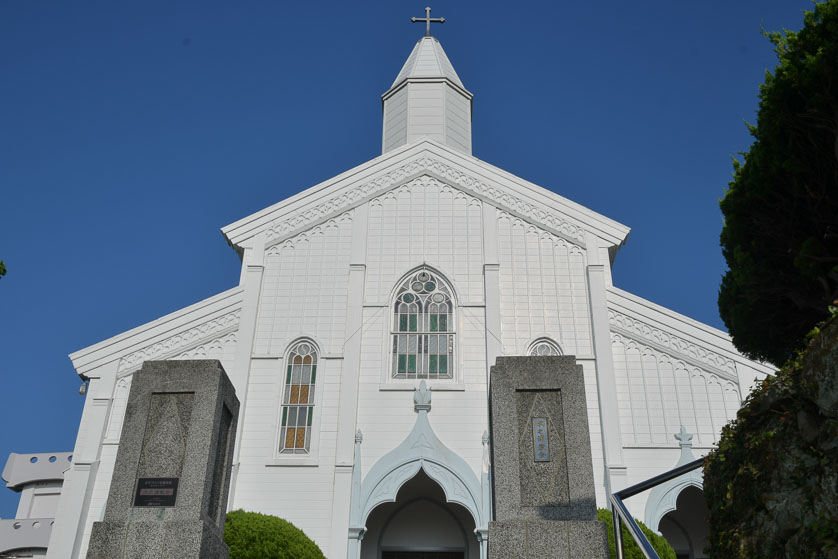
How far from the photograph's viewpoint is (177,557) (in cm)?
892

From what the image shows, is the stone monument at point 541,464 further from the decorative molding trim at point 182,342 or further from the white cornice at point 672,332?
the decorative molding trim at point 182,342

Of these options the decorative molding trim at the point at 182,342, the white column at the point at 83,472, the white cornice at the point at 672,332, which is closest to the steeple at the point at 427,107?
the white cornice at the point at 672,332

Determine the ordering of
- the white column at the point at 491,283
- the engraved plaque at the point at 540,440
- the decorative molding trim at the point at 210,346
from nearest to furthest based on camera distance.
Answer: the engraved plaque at the point at 540,440 → the white column at the point at 491,283 → the decorative molding trim at the point at 210,346

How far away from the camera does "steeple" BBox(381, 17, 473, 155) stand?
2517 cm

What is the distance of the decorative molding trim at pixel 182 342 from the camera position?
63.8 feet

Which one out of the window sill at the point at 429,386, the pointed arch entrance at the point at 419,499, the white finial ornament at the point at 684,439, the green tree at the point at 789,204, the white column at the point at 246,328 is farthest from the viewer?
the window sill at the point at 429,386

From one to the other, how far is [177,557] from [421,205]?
1401 centimetres

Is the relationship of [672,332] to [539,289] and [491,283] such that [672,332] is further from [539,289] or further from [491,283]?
[491,283]

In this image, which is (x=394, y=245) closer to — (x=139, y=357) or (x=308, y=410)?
(x=308, y=410)

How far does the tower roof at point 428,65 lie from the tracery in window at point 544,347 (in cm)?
1057

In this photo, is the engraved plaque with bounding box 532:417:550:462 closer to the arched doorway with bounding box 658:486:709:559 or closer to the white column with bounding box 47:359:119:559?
the arched doorway with bounding box 658:486:709:559

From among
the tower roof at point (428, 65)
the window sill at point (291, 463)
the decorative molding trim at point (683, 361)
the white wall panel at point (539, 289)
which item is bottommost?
the window sill at point (291, 463)

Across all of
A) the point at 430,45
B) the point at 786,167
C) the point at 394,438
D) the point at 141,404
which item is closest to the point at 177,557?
the point at 141,404

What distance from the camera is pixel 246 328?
65.0 feet
